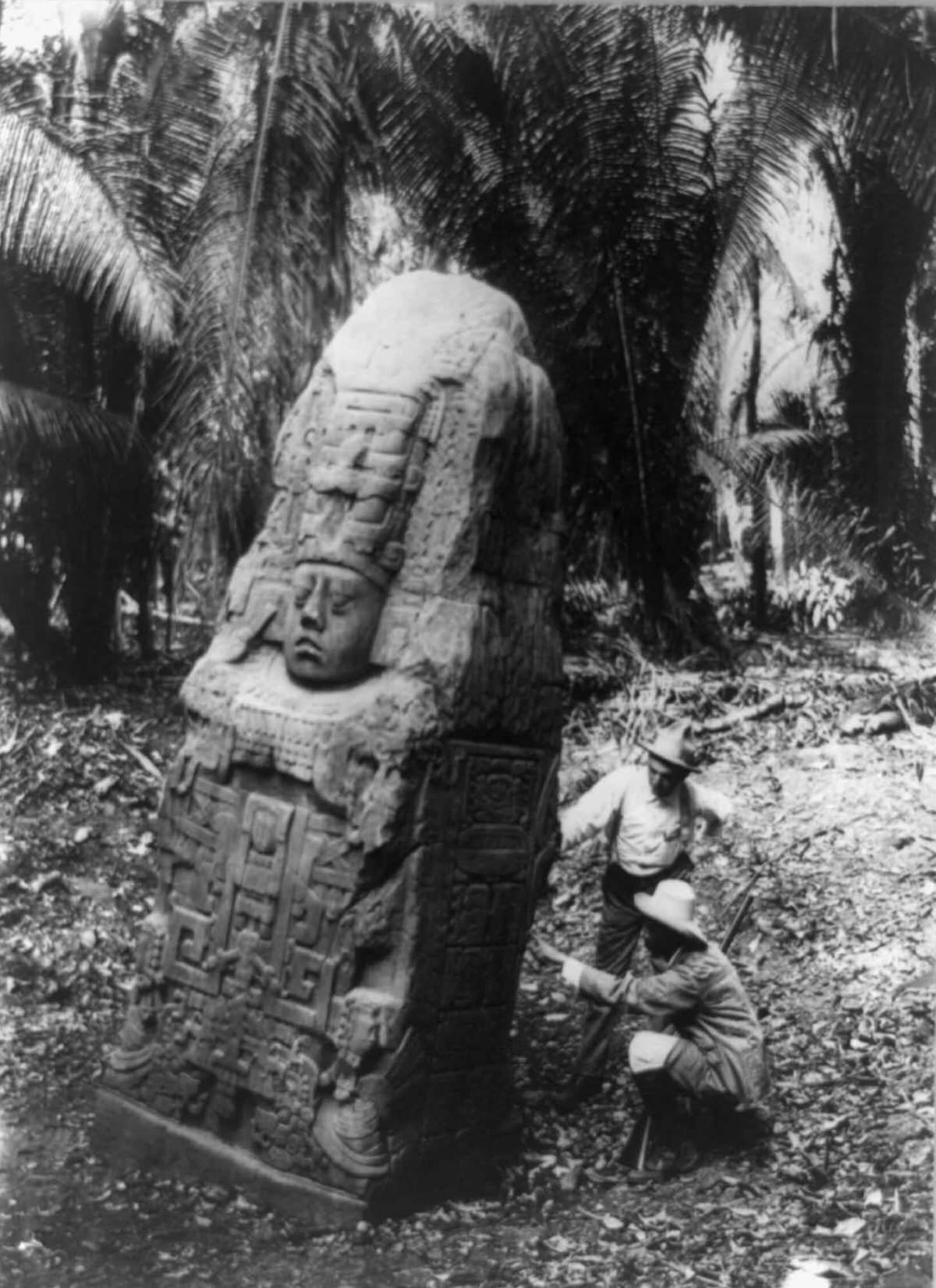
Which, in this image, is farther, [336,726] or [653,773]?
[653,773]

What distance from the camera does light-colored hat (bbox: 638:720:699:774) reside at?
13.4 feet

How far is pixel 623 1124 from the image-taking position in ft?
13.2

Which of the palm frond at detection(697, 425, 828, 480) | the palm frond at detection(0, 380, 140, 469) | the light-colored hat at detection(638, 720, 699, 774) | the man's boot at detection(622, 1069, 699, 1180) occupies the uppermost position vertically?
the palm frond at detection(697, 425, 828, 480)

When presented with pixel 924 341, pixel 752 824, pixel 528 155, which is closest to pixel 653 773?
pixel 752 824

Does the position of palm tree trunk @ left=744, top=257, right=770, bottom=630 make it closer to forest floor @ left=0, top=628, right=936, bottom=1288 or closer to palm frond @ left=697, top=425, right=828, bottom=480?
palm frond @ left=697, top=425, right=828, bottom=480

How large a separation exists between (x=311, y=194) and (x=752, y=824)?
7.10ft

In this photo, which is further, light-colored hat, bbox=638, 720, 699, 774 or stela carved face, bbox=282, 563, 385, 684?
light-colored hat, bbox=638, 720, 699, 774

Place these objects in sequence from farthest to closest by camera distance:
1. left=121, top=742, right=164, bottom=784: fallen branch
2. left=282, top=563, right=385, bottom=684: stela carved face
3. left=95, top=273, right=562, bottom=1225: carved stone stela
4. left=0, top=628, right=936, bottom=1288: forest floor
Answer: left=121, top=742, right=164, bottom=784: fallen branch
left=282, top=563, right=385, bottom=684: stela carved face
left=95, top=273, right=562, bottom=1225: carved stone stela
left=0, top=628, right=936, bottom=1288: forest floor

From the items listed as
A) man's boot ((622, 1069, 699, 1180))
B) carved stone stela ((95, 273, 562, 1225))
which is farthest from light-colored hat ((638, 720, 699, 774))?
man's boot ((622, 1069, 699, 1180))

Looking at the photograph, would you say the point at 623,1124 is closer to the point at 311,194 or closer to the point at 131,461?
the point at 131,461

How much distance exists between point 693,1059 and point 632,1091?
260 millimetres

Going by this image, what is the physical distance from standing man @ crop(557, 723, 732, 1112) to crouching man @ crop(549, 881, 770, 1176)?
15 cm

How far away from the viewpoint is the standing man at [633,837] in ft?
13.4

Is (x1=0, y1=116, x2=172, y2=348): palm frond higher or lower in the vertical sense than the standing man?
higher
